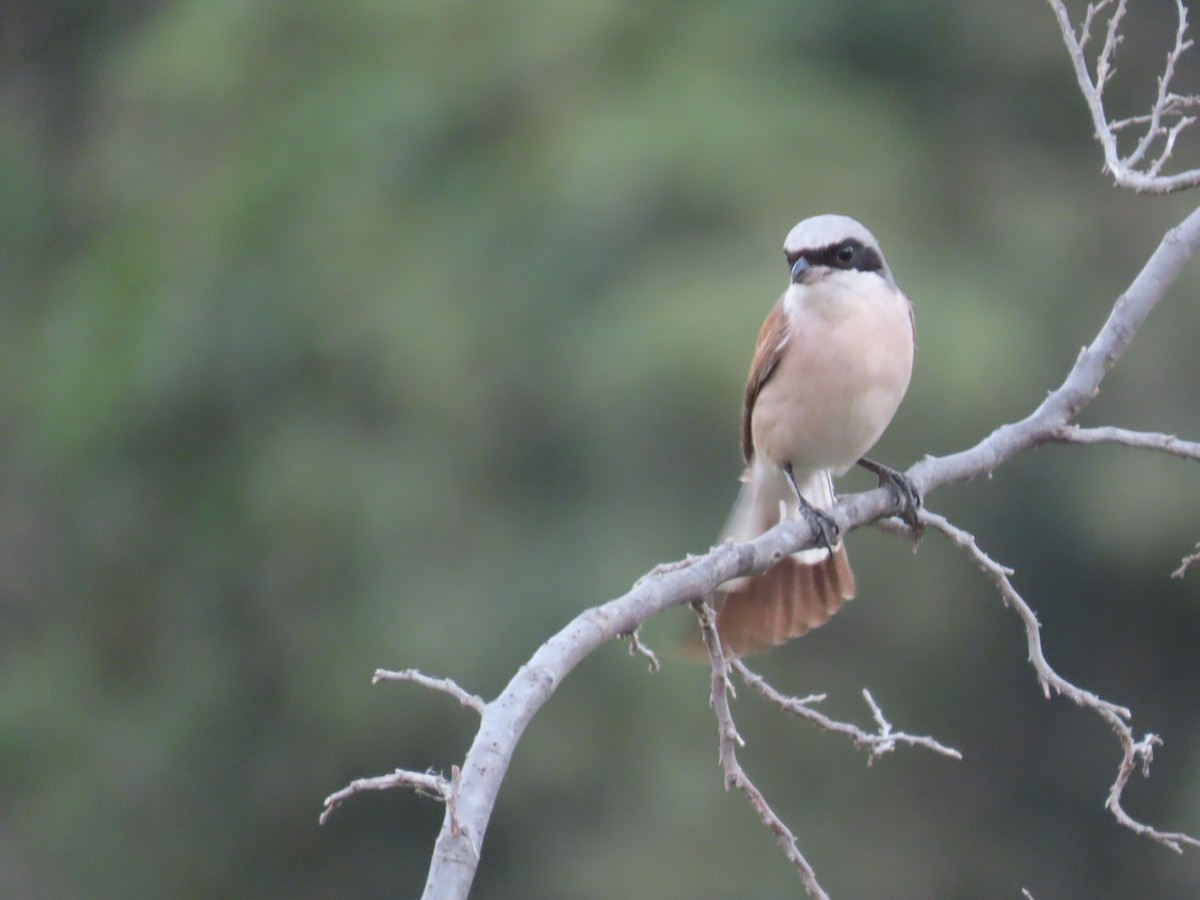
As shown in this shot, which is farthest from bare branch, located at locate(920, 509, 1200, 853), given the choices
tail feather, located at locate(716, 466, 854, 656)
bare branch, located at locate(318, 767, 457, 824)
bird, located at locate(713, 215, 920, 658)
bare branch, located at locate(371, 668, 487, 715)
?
bare branch, located at locate(318, 767, 457, 824)

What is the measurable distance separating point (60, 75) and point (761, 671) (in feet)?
21.0

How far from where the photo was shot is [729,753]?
8.95 ft

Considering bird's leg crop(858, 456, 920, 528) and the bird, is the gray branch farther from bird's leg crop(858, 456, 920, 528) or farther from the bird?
the bird

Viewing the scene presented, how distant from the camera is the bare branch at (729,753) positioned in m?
2.57

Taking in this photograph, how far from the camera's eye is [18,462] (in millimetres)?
9859

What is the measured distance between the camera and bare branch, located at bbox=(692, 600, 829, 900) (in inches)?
101

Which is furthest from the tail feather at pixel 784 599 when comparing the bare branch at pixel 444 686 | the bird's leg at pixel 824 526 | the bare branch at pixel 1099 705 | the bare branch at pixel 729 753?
the bare branch at pixel 444 686

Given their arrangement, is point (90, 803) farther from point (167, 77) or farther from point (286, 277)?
point (167, 77)

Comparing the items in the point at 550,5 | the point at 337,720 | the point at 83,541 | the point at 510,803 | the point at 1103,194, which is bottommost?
the point at 510,803

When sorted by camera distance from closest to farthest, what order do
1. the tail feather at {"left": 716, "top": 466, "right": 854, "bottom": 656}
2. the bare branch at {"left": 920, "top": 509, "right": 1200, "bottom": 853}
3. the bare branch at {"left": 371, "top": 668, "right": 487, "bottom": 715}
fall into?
the bare branch at {"left": 371, "top": 668, "right": 487, "bottom": 715} → the bare branch at {"left": 920, "top": 509, "right": 1200, "bottom": 853} → the tail feather at {"left": 716, "top": 466, "right": 854, "bottom": 656}

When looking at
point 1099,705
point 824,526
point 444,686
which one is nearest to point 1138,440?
point 1099,705

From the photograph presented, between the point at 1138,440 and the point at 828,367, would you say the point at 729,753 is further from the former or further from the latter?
the point at 828,367

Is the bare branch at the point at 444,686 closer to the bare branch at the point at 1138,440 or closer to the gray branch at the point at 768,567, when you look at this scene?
the gray branch at the point at 768,567

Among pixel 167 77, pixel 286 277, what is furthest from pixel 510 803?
pixel 167 77
